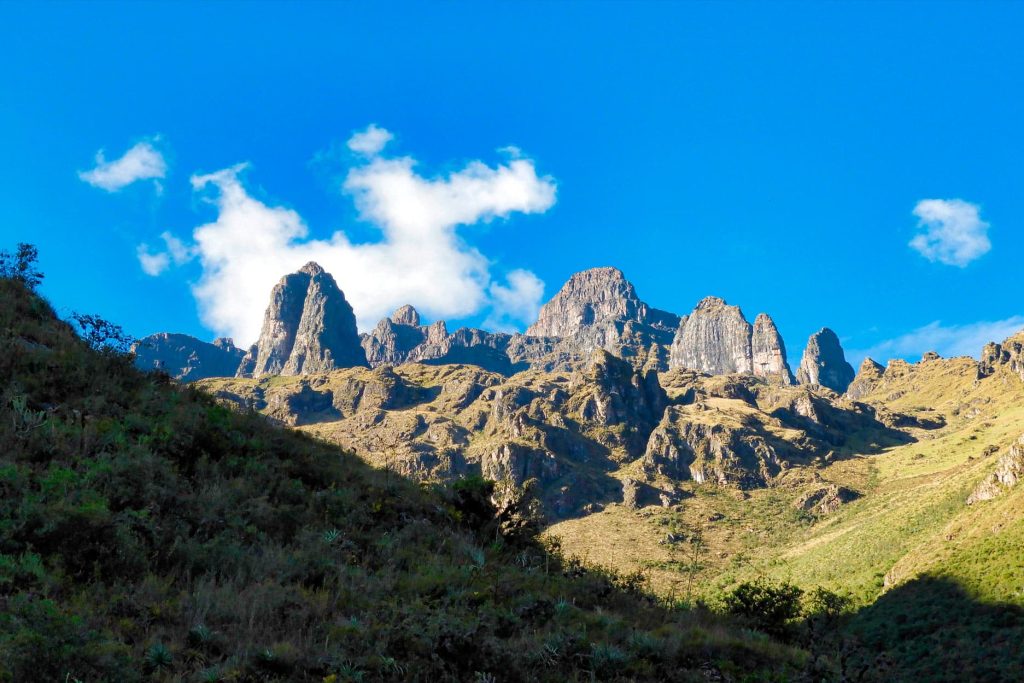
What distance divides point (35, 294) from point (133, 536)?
11837mm

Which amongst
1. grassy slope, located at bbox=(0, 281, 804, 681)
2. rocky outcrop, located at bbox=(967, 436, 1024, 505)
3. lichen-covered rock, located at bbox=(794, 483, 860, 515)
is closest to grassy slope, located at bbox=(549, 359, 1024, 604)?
lichen-covered rock, located at bbox=(794, 483, 860, 515)

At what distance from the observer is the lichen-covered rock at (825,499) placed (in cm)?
16112

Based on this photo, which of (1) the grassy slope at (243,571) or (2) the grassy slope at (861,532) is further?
(2) the grassy slope at (861,532)

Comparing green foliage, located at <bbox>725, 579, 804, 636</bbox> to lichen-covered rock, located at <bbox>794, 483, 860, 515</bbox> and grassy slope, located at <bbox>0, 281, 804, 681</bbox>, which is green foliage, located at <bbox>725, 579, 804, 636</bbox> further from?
lichen-covered rock, located at <bbox>794, 483, 860, 515</bbox>

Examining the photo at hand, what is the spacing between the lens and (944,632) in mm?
53406

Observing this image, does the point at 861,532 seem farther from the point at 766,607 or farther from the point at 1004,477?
the point at 766,607

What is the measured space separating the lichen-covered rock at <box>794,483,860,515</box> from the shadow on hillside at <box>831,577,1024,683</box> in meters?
104

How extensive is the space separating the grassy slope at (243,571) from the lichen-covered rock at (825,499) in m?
175

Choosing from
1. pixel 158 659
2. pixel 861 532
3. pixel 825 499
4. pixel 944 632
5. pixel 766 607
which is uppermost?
pixel 825 499

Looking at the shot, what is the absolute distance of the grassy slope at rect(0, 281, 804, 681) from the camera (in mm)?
6574

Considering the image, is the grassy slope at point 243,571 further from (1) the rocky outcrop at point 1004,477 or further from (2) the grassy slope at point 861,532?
(1) the rocky outcrop at point 1004,477

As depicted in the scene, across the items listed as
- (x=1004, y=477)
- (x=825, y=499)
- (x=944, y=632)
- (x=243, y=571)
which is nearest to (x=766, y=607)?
(x=243, y=571)

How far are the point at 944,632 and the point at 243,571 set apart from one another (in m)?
66.7

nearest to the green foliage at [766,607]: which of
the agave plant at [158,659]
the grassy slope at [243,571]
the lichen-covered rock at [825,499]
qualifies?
the grassy slope at [243,571]
